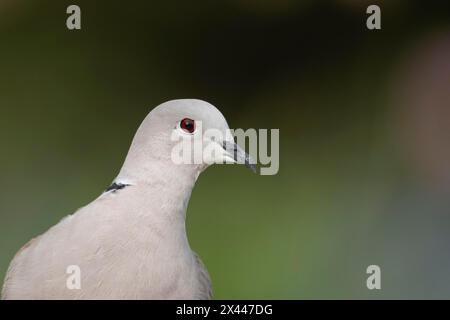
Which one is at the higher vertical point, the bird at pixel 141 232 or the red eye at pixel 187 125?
the red eye at pixel 187 125

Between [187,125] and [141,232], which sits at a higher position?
[187,125]

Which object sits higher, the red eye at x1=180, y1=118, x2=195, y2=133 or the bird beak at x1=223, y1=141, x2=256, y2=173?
the red eye at x1=180, y1=118, x2=195, y2=133

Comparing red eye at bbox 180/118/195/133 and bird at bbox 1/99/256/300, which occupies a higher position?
red eye at bbox 180/118/195/133

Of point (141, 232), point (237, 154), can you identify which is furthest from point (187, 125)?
point (141, 232)

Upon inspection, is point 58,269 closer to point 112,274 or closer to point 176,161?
point 112,274

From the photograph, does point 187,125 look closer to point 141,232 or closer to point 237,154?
point 237,154
